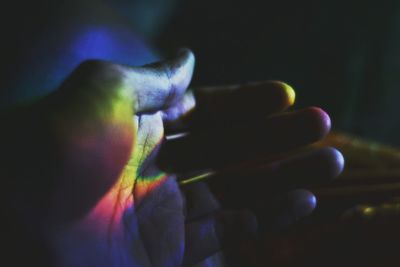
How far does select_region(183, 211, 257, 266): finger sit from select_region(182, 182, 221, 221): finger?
3cm

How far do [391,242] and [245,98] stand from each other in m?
0.64

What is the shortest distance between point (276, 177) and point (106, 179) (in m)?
0.55

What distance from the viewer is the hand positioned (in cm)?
87

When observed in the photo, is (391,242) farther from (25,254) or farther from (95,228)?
(25,254)

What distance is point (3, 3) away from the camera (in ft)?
4.96

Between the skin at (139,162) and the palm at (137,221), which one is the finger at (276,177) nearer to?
the skin at (139,162)

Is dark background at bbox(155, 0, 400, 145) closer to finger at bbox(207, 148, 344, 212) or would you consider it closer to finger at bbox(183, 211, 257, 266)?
finger at bbox(207, 148, 344, 212)

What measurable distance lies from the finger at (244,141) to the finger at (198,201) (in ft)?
0.36

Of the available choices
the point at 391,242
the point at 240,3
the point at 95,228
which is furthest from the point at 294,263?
the point at 240,3

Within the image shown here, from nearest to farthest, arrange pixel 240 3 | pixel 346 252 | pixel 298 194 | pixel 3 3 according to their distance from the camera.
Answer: pixel 298 194, pixel 346 252, pixel 3 3, pixel 240 3

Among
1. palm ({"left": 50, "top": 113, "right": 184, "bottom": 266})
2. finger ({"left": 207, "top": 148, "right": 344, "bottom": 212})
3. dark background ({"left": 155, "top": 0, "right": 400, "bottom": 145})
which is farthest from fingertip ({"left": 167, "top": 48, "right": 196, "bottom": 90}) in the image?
dark background ({"left": 155, "top": 0, "right": 400, "bottom": 145})

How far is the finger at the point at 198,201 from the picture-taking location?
47.1 inches

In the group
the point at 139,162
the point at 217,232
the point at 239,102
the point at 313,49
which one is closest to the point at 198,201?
the point at 217,232

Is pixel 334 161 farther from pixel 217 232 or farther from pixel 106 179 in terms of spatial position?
pixel 106 179
